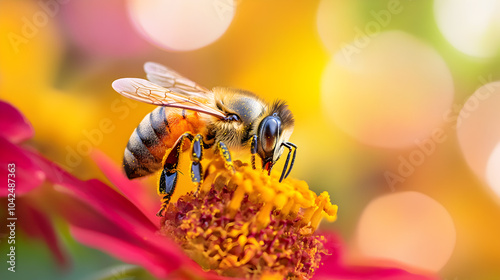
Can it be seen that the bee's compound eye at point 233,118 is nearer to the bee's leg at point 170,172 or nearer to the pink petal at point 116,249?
the bee's leg at point 170,172

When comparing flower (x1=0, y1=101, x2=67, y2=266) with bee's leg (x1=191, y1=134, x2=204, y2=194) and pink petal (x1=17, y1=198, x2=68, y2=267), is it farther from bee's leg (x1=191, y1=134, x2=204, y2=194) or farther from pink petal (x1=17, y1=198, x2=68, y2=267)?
bee's leg (x1=191, y1=134, x2=204, y2=194)

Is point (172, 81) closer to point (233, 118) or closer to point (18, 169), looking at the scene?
point (233, 118)

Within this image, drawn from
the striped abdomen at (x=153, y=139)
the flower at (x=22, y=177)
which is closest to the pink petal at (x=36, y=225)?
the flower at (x=22, y=177)

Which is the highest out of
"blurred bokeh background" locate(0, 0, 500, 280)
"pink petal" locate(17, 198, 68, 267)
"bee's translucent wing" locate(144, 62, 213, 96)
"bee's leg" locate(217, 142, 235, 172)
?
"blurred bokeh background" locate(0, 0, 500, 280)

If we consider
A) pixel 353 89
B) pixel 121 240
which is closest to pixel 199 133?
pixel 121 240

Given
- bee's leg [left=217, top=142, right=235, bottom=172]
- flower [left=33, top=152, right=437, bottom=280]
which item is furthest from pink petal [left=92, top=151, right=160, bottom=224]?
bee's leg [left=217, top=142, right=235, bottom=172]

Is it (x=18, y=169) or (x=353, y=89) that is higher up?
(x=353, y=89)
